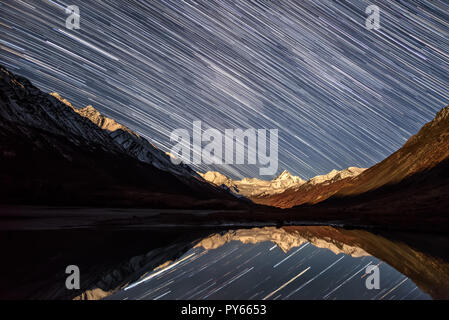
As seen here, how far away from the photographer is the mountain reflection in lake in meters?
14.2

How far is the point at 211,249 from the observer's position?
1123 inches

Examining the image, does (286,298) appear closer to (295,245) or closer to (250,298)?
(250,298)

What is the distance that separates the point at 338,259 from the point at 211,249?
10276 millimetres

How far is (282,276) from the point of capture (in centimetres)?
1848

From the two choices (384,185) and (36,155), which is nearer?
(36,155)

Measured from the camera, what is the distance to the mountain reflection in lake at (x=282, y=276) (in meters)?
14.2
